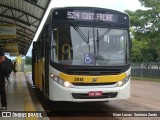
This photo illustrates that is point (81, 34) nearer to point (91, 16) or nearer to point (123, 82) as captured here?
point (91, 16)

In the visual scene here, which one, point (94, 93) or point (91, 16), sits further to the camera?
point (91, 16)

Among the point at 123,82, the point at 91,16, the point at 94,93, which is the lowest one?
the point at 94,93

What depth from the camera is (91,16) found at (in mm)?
11852

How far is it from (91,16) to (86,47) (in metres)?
1.04

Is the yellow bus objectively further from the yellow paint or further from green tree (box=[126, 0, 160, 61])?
green tree (box=[126, 0, 160, 61])

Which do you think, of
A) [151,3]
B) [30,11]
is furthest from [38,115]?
[151,3]

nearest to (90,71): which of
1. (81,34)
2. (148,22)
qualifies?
(81,34)

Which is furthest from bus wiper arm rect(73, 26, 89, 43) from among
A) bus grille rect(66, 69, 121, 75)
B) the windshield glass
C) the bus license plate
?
the bus license plate

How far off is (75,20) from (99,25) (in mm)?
761

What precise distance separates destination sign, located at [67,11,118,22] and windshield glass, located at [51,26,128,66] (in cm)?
32

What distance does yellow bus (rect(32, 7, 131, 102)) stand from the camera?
36.5 ft

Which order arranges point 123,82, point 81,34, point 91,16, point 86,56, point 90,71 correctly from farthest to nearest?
point 91,16
point 123,82
point 81,34
point 86,56
point 90,71

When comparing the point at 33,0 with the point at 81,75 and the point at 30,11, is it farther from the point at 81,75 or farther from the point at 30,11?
the point at 81,75

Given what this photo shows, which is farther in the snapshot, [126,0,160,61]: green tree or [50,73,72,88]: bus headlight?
[126,0,160,61]: green tree
